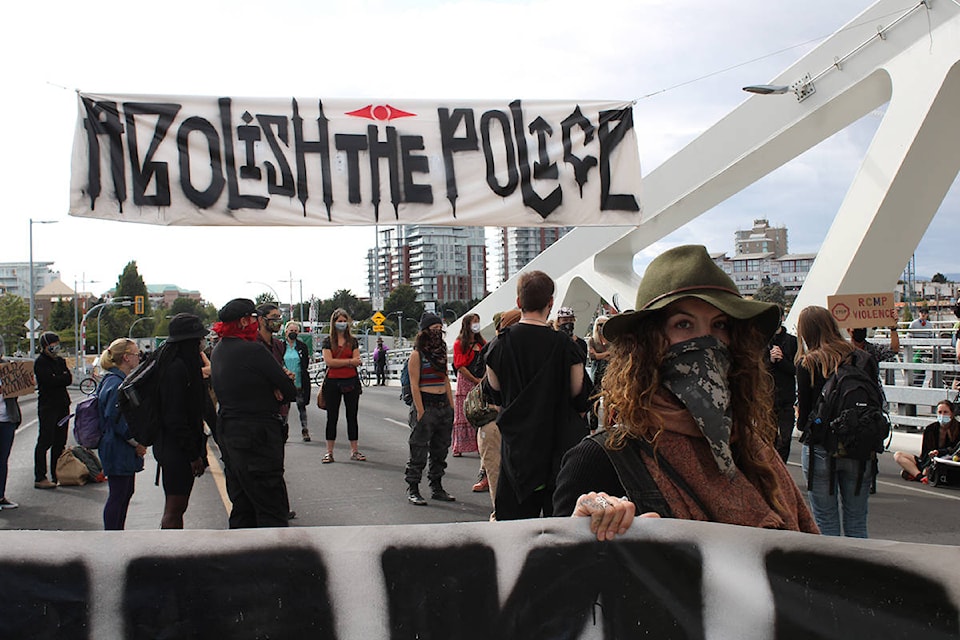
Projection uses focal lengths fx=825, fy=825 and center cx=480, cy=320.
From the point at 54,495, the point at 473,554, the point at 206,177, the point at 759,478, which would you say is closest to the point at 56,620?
the point at 473,554

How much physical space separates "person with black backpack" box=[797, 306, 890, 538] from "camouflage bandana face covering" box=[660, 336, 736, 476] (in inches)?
130

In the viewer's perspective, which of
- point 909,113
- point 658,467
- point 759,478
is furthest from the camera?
point 909,113

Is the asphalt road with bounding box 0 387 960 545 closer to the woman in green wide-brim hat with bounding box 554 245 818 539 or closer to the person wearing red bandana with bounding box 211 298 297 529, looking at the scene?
the person wearing red bandana with bounding box 211 298 297 529

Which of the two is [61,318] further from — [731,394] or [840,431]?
[731,394]

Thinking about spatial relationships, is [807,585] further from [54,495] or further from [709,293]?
[54,495]

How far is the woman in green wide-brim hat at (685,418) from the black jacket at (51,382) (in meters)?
8.49

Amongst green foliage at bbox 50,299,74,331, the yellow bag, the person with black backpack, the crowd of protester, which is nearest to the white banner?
the crowd of protester

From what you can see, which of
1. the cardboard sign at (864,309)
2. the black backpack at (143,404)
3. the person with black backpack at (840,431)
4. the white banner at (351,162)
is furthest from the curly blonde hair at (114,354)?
the cardboard sign at (864,309)

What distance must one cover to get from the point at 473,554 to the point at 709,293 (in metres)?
0.90

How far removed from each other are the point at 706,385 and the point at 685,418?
0.09 m

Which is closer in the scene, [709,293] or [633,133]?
[709,293]

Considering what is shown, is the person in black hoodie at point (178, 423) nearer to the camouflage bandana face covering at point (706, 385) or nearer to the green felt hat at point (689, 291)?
the green felt hat at point (689, 291)

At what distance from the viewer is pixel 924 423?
11.9m

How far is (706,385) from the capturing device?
1.94 meters
